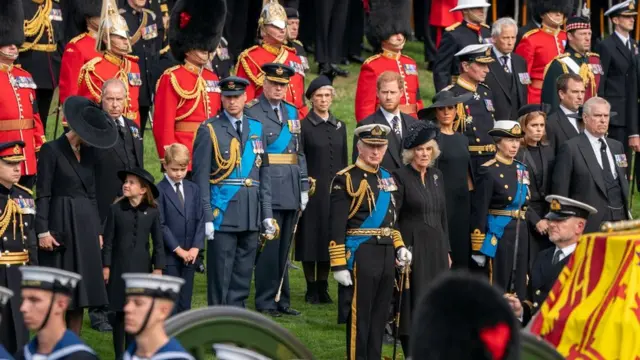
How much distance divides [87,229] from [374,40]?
16.7ft

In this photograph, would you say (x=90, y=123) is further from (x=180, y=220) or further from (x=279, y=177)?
(x=279, y=177)

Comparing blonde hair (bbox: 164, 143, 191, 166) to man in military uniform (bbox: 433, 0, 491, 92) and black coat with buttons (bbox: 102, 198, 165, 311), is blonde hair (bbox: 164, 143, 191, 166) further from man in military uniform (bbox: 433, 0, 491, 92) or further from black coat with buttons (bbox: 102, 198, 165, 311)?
man in military uniform (bbox: 433, 0, 491, 92)

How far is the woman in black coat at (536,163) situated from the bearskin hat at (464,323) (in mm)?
7111

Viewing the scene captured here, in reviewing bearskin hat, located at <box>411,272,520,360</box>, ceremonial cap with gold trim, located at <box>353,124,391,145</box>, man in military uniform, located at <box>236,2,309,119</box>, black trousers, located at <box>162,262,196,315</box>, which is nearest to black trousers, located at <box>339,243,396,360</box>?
ceremonial cap with gold trim, located at <box>353,124,391,145</box>

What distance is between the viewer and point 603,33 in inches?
848

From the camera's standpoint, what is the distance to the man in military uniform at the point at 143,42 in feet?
50.2

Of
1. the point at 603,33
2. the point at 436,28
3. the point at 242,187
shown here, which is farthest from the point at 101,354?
the point at 603,33

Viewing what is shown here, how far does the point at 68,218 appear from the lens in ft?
36.4

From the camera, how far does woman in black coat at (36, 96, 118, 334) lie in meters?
11.0

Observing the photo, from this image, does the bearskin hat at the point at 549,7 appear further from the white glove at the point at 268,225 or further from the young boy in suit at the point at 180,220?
the young boy in suit at the point at 180,220

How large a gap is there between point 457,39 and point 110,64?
3.73 meters

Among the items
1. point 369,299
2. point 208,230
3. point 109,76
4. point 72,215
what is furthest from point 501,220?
point 72,215

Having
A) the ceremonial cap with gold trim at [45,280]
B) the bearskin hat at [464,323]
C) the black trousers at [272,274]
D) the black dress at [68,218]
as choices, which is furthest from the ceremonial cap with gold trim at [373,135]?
the bearskin hat at [464,323]

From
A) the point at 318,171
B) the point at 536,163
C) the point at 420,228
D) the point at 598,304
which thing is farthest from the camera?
the point at 318,171
